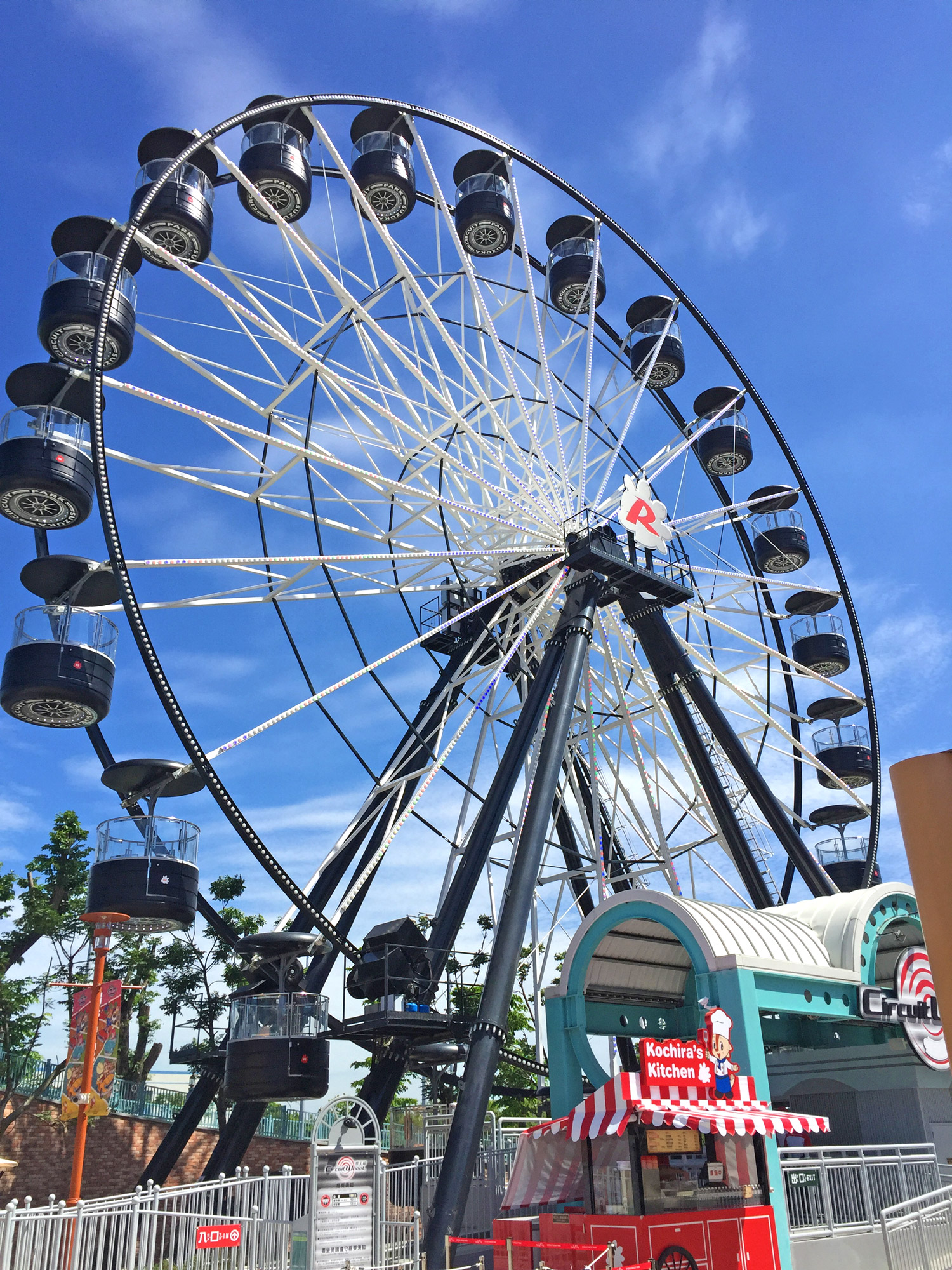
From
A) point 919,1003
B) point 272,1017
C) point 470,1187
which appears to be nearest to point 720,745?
point 919,1003

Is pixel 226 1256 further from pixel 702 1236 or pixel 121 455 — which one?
pixel 121 455

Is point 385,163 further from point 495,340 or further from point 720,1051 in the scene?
point 720,1051

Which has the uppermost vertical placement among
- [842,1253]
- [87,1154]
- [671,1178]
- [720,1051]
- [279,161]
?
[279,161]

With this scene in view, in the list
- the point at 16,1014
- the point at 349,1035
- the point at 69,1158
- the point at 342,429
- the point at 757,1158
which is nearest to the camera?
the point at 757,1158

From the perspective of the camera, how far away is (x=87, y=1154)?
2630 centimetres

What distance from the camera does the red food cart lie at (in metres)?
10.8

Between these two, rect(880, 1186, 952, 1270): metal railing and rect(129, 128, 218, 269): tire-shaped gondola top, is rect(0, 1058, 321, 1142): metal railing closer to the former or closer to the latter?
rect(880, 1186, 952, 1270): metal railing

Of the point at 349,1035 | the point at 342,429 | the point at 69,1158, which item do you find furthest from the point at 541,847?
the point at 69,1158

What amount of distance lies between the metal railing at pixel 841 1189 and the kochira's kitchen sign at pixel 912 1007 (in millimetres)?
1816

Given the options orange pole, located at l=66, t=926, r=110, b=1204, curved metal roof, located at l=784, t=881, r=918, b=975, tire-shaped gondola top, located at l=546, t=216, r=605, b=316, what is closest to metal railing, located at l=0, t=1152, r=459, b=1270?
orange pole, located at l=66, t=926, r=110, b=1204

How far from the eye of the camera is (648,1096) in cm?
1102

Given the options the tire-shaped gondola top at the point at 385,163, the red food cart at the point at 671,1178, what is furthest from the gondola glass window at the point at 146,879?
the tire-shaped gondola top at the point at 385,163

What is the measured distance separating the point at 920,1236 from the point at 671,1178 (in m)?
3.37

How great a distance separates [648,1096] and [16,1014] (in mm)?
23556
